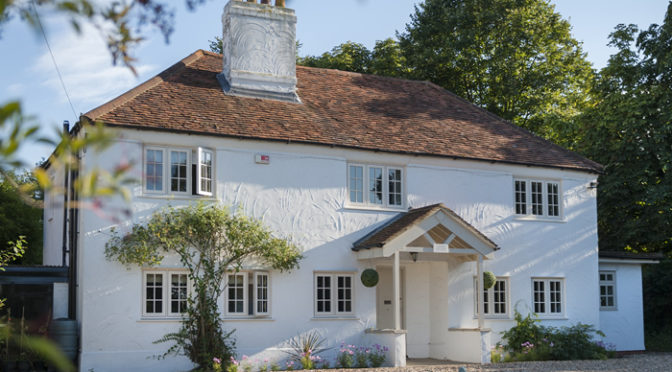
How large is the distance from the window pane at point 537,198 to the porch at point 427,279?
282 centimetres

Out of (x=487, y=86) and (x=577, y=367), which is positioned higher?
(x=487, y=86)

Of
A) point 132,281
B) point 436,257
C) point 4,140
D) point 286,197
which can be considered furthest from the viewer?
point 436,257

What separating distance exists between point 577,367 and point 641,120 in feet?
40.7

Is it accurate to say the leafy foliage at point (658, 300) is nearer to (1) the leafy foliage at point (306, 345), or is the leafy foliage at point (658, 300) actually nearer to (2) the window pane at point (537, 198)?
(2) the window pane at point (537, 198)

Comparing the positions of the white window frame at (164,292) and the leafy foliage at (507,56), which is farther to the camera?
the leafy foliage at (507,56)

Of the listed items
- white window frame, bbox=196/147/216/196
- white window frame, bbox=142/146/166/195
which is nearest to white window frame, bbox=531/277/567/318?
white window frame, bbox=196/147/216/196

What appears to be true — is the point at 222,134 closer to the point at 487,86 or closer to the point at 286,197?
the point at 286,197

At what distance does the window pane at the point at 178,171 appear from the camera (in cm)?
1722

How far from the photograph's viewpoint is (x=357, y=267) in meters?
19.0

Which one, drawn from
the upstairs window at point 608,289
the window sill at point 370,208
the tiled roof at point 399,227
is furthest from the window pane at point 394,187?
the upstairs window at point 608,289

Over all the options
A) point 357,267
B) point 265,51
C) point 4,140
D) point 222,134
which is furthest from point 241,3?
point 4,140

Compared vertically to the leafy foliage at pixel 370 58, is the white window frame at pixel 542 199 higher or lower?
lower

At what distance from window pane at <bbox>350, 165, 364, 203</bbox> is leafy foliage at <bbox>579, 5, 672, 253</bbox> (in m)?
11.6

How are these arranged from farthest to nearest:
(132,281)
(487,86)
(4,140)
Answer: (487,86) → (132,281) → (4,140)
